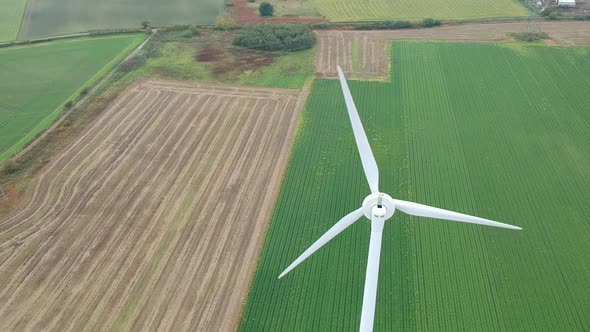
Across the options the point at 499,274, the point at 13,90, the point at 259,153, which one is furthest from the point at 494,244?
the point at 13,90

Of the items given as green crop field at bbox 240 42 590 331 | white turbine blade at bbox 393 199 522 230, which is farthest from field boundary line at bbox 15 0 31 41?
white turbine blade at bbox 393 199 522 230

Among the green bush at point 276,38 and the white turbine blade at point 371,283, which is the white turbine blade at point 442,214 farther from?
the green bush at point 276,38

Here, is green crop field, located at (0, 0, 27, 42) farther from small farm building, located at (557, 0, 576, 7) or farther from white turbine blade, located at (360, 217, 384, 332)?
small farm building, located at (557, 0, 576, 7)

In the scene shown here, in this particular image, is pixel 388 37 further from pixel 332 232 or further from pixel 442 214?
pixel 332 232

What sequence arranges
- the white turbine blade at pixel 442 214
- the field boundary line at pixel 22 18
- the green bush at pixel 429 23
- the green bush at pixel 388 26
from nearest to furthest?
the white turbine blade at pixel 442 214 < the field boundary line at pixel 22 18 < the green bush at pixel 388 26 < the green bush at pixel 429 23

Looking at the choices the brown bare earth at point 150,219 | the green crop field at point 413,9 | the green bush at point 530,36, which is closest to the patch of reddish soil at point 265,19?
the green crop field at point 413,9

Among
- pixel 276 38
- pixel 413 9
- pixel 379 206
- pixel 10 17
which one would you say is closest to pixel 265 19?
pixel 276 38
